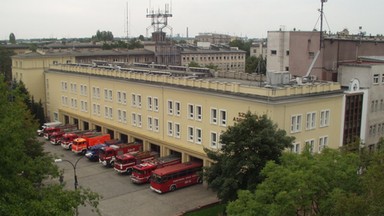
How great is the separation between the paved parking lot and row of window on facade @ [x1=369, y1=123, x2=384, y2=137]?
62.4 feet

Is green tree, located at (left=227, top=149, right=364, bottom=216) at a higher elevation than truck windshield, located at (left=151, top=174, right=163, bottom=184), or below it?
higher

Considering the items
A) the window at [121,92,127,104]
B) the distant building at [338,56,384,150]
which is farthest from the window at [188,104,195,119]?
→ the distant building at [338,56,384,150]

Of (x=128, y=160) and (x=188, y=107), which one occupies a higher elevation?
(x=188, y=107)

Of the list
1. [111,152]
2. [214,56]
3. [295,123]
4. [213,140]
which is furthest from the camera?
[214,56]

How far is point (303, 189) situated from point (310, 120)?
19.0 m

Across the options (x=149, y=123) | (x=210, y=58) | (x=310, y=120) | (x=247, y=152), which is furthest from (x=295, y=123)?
(x=210, y=58)

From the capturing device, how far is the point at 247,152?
A: 29.3 m

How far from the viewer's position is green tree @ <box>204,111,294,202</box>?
2917 cm

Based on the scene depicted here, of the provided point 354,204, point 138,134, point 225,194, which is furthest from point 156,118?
point 354,204

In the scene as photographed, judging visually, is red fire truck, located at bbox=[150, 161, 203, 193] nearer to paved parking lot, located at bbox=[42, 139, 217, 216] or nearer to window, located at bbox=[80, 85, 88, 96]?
paved parking lot, located at bbox=[42, 139, 217, 216]

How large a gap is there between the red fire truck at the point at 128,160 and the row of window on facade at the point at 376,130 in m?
23.6

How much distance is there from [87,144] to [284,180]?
118 feet

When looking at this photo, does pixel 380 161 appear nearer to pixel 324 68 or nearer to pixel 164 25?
pixel 324 68

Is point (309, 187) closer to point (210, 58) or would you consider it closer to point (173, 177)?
point (173, 177)
